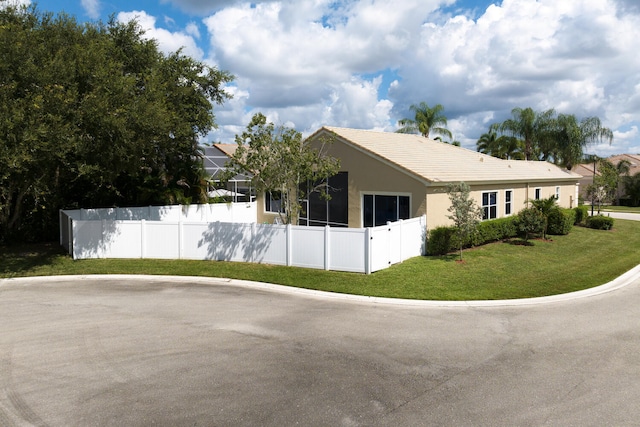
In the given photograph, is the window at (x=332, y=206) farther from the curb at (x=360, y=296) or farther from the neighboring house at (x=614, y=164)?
the neighboring house at (x=614, y=164)

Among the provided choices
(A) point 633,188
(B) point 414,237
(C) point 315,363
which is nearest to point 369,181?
(B) point 414,237

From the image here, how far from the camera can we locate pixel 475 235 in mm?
19453

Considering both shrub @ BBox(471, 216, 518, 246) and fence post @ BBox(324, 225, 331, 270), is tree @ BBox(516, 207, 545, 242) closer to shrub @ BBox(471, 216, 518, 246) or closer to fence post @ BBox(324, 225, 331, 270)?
shrub @ BBox(471, 216, 518, 246)

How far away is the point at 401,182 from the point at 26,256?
53.9ft

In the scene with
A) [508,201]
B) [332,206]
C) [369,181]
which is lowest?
[332,206]

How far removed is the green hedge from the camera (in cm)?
1831

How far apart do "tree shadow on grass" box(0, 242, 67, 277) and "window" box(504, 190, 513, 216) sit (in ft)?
71.8

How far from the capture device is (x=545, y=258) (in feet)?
60.3

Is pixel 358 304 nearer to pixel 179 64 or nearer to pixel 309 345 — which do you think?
pixel 309 345

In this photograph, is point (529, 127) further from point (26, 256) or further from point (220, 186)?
point (26, 256)

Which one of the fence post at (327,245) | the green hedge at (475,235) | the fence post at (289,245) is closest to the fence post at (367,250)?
the fence post at (327,245)

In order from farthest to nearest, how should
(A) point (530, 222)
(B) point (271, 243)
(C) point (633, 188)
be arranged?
(C) point (633, 188) → (A) point (530, 222) → (B) point (271, 243)

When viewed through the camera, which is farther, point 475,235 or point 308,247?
point 475,235

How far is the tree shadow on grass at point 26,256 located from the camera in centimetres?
1702
